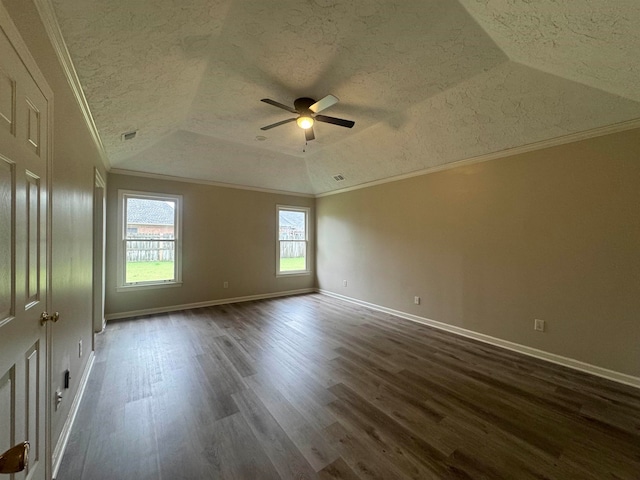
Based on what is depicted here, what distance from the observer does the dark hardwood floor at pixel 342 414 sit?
5.07 feet

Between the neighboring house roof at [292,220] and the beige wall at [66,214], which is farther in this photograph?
the neighboring house roof at [292,220]

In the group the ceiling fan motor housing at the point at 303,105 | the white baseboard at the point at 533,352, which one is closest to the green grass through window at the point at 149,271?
the ceiling fan motor housing at the point at 303,105

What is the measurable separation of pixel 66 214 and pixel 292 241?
475 centimetres

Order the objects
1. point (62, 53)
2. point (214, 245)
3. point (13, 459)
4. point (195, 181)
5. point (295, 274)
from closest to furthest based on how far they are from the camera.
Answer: point (13, 459)
point (62, 53)
point (195, 181)
point (214, 245)
point (295, 274)

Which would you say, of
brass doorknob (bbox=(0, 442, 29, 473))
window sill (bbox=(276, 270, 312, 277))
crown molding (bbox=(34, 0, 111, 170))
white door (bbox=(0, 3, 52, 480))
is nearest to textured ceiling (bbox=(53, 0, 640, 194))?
crown molding (bbox=(34, 0, 111, 170))

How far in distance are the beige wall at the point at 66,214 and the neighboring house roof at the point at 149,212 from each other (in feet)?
7.09

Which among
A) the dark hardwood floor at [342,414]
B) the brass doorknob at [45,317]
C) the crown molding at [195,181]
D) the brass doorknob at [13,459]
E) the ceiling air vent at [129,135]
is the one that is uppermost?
the ceiling air vent at [129,135]

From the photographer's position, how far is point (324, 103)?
254 cm

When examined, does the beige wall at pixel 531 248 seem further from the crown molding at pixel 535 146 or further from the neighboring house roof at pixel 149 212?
the neighboring house roof at pixel 149 212

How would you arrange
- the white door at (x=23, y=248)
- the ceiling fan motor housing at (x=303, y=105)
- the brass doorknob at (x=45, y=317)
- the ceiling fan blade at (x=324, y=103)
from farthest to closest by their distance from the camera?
the ceiling fan motor housing at (x=303, y=105)
the ceiling fan blade at (x=324, y=103)
the brass doorknob at (x=45, y=317)
the white door at (x=23, y=248)

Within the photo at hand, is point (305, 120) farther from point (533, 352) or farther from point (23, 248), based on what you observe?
point (533, 352)

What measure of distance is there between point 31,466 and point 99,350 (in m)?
2.39

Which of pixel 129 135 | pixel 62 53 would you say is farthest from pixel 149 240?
pixel 62 53

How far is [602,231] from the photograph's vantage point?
2629 millimetres
